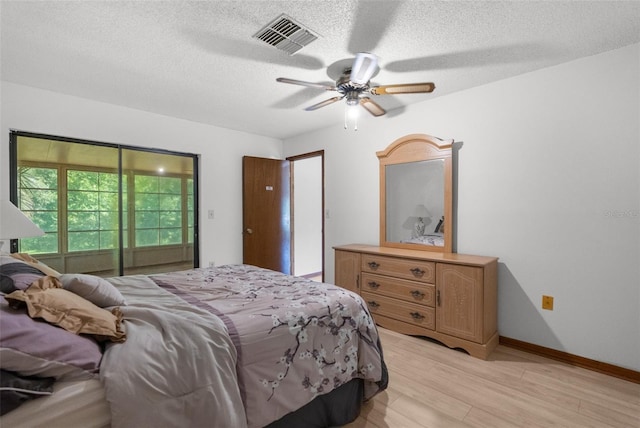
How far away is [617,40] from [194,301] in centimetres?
333

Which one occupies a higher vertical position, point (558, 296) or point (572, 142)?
Answer: point (572, 142)

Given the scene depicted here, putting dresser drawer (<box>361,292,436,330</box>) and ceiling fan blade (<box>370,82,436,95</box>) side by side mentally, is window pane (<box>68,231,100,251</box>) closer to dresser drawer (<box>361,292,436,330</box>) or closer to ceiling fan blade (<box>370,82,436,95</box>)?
dresser drawer (<box>361,292,436,330</box>)

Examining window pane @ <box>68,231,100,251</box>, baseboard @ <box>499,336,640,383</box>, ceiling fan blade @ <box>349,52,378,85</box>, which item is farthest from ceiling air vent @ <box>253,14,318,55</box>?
window pane @ <box>68,231,100,251</box>

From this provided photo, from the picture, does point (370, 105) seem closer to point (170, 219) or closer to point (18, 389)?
point (18, 389)

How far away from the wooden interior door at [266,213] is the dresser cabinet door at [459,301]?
2.70m

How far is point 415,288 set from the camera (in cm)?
287

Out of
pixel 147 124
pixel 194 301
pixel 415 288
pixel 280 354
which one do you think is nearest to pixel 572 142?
pixel 415 288

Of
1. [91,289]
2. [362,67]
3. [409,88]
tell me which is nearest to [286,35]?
[362,67]

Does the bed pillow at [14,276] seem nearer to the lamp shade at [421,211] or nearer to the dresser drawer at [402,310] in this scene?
the dresser drawer at [402,310]

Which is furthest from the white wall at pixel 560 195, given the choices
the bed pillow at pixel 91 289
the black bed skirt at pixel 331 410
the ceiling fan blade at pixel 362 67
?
the bed pillow at pixel 91 289

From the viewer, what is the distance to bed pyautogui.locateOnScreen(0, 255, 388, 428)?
941 millimetres

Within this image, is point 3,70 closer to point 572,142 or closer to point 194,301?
point 194,301

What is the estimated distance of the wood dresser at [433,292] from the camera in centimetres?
252

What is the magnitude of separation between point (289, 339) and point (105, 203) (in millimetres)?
3407
